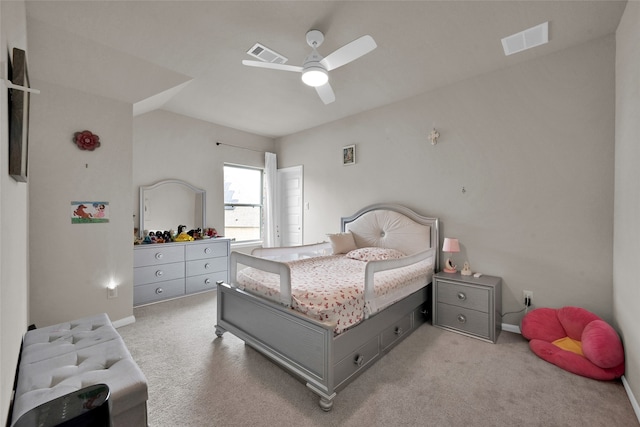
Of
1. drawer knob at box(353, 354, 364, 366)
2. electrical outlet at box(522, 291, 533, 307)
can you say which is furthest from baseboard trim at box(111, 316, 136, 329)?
electrical outlet at box(522, 291, 533, 307)

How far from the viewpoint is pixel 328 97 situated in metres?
2.62

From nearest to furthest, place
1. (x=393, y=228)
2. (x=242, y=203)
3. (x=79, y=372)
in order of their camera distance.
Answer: (x=79, y=372) → (x=393, y=228) → (x=242, y=203)

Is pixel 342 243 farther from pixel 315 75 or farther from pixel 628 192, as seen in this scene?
pixel 628 192

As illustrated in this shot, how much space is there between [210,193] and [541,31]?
14.4 ft

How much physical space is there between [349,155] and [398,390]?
10.1 ft

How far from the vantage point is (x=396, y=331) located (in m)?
2.46

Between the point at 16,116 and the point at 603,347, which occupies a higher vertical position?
the point at 16,116

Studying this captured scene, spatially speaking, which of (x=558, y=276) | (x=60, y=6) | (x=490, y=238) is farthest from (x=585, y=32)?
(x=60, y=6)

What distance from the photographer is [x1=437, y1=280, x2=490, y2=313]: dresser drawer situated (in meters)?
2.58

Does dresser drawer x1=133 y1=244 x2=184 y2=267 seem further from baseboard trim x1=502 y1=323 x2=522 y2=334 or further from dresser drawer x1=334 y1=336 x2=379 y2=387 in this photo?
baseboard trim x1=502 y1=323 x2=522 y2=334

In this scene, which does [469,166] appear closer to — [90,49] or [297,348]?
[297,348]

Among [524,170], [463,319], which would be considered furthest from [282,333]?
[524,170]

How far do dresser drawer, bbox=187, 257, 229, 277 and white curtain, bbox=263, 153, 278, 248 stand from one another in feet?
3.25

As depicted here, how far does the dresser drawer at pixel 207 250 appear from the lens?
391cm
